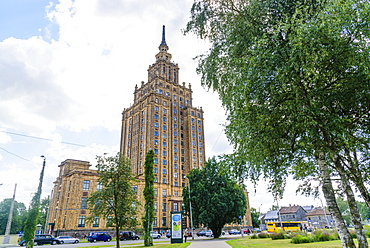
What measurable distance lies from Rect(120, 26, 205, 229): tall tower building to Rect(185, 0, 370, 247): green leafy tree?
196 ft

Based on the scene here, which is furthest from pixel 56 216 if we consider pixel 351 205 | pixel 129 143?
pixel 351 205

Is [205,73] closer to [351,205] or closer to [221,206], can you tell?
[351,205]

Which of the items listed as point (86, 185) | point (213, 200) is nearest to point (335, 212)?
point (213, 200)


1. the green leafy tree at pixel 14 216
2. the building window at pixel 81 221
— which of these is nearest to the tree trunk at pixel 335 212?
the building window at pixel 81 221

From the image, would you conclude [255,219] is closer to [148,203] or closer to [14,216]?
[148,203]

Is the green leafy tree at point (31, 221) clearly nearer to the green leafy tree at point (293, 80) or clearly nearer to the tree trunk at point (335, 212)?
the green leafy tree at point (293, 80)

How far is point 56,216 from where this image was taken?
2344 inches

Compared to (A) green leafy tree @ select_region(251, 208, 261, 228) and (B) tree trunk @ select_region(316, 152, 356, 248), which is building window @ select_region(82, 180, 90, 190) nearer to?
(B) tree trunk @ select_region(316, 152, 356, 248)

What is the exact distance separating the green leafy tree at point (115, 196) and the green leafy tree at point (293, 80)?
15.8m

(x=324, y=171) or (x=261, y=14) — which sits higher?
(x=261, y=14)

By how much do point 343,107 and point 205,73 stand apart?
7.49 meters

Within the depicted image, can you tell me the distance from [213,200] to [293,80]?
31258 millimetres

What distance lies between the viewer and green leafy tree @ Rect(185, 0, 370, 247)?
30.5ft

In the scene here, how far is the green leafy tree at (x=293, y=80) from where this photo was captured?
928 cm
